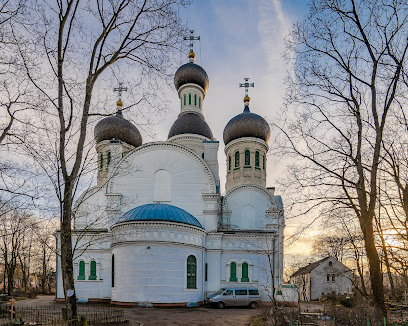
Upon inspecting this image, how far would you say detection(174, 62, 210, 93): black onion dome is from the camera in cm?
3694

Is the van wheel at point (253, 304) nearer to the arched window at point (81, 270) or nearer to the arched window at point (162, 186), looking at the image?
the arched window at point (162, 186)

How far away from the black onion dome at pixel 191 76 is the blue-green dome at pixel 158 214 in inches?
640

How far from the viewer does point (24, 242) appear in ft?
150

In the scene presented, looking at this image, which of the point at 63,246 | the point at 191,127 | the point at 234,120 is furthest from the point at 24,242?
the point at 63,246

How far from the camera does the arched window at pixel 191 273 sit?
2322cm

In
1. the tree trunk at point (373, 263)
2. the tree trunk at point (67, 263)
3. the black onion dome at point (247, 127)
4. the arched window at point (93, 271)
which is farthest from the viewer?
the black onion dome at point (247, 127)

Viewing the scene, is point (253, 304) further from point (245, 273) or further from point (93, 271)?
point (93, 271)

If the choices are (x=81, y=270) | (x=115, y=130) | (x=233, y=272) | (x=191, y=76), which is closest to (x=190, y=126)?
(x=191, y=76)

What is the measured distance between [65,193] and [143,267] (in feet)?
41.5

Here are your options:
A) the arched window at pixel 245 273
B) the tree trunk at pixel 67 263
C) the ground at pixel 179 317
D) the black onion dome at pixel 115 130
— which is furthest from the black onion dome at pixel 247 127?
the tree trunk at pixel 67 263

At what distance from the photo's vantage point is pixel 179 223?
2288 centimetres

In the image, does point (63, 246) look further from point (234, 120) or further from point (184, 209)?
point (234, 120)

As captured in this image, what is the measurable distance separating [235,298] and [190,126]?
1626 centimetres

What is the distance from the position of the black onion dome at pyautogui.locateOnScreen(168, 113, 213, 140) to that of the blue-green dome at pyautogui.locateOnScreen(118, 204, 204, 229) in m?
11.5
